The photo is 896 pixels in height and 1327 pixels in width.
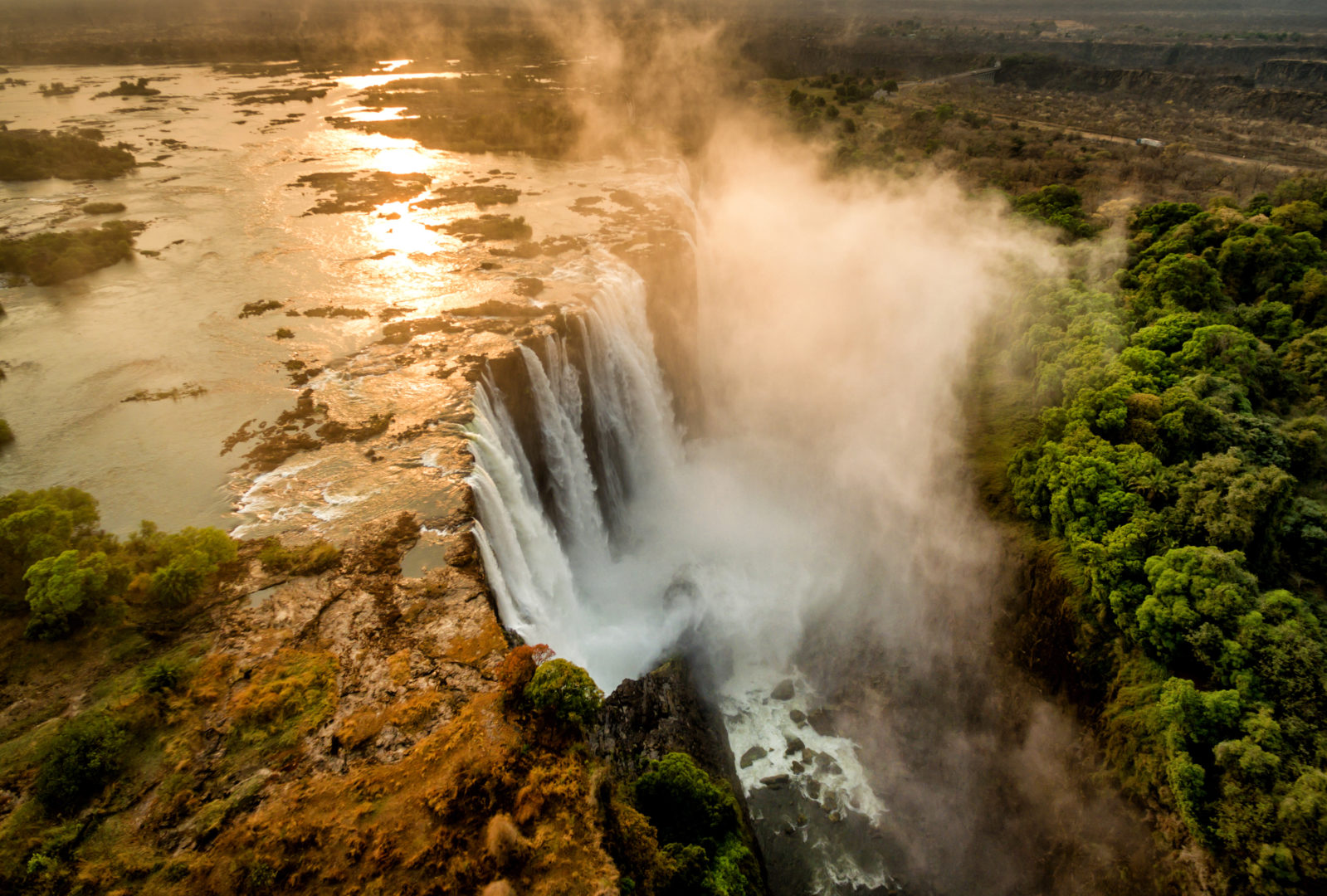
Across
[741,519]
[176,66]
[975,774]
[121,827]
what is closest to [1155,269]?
[741,519]

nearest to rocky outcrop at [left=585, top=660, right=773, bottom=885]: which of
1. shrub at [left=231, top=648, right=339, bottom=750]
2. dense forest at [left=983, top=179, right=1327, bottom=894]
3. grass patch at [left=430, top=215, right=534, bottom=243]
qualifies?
shrub at [left=231, top=648, right=339, bottom=750]

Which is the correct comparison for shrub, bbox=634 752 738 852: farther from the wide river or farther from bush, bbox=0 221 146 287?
bush, bbox=0 221 146 287

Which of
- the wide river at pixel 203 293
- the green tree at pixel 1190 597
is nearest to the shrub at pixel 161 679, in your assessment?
the wide river at pixel 203 293

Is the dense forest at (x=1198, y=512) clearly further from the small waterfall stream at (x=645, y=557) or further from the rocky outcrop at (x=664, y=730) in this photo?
the rocky outcrop at (x=664, y=730)

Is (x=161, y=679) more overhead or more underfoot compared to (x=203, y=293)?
more underfoot

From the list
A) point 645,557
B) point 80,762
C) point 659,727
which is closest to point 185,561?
point 80,762

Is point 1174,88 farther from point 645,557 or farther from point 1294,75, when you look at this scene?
point 645,557

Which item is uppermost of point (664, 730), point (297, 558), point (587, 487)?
point (297, 558)

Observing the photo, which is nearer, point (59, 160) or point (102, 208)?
point (102, 208)
